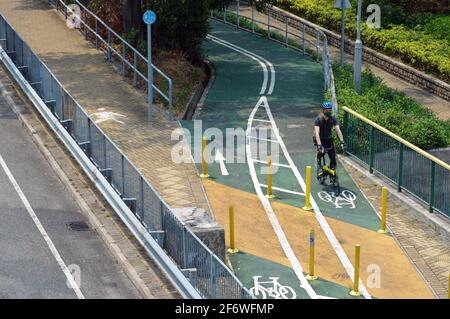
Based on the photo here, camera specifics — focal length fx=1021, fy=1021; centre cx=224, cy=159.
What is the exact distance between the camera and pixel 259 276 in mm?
18359

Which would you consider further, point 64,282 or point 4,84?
point 4,84

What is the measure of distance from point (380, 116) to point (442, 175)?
509cm

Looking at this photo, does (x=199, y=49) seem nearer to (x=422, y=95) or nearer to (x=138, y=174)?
(x=422, y=95)

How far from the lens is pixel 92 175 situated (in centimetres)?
2170

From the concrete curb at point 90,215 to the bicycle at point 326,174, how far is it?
17.5 feet

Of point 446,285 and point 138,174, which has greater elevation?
point 138,174

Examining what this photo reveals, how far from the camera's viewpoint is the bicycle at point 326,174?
22.5 meters

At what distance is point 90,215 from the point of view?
68.1 ft

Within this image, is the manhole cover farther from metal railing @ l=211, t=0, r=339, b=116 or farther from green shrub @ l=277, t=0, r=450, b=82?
green shrub @ l=277, t=0, r=450, b=82

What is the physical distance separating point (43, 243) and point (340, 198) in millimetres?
6762

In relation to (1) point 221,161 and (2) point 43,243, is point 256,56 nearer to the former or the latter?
(1) point 221,161
